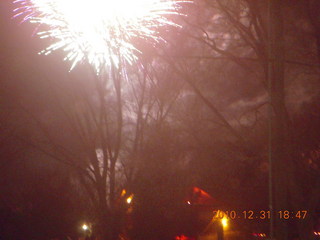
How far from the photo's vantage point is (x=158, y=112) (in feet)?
67.6

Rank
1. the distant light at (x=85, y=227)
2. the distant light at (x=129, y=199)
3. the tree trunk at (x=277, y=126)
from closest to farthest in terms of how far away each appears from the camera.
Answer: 1. the tree trunk at (x=277, y=126)
2. the distant light at (x=129, y=199)
3. the distant light at (x=85, y=227)

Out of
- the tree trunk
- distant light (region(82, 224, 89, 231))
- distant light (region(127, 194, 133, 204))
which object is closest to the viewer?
the tree trunk

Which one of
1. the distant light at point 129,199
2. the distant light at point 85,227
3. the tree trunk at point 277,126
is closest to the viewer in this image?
the tree trunk at point 277,126

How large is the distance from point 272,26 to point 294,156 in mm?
2779

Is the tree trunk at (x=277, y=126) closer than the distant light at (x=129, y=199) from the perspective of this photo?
Yes

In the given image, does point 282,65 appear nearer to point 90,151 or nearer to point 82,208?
point 90,151

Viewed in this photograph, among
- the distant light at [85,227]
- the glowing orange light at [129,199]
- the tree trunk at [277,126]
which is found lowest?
the tree trunk at [277,126]
